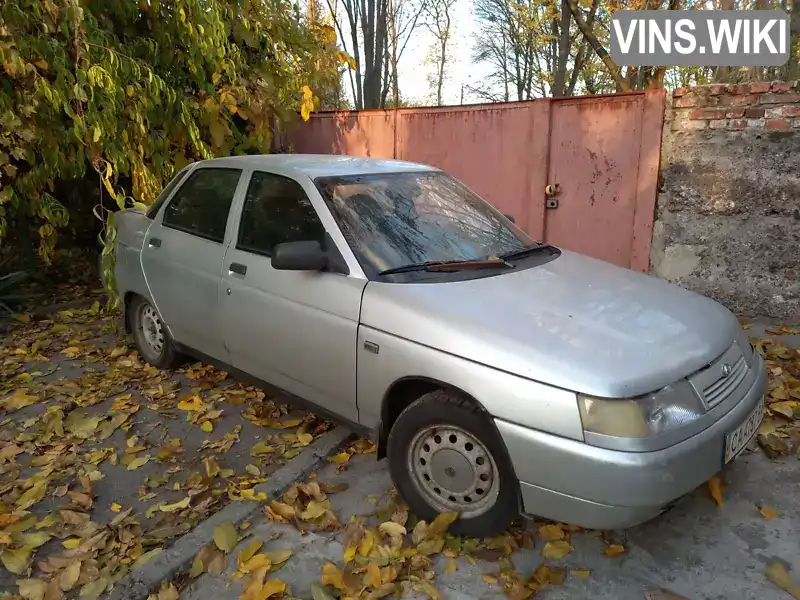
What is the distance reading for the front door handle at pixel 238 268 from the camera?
357 cm

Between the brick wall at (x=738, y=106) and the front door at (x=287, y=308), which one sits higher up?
the brick wall at (x=738, y=106)

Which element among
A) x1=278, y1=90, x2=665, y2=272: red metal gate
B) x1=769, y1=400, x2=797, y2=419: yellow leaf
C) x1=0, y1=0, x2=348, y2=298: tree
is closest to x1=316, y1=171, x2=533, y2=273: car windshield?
x1=769, y1=400, x2=797, y2=419: yellow leaf

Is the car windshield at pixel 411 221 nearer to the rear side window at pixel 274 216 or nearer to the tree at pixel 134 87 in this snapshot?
the rear side window at pixel 274 216

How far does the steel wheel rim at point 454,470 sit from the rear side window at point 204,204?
6.34ft

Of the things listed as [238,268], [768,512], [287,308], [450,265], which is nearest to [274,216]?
[238,268]

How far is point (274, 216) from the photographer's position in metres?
3.56

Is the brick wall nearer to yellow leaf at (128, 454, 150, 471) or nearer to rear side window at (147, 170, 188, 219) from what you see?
rear side window at (147, 170, 188, 219)

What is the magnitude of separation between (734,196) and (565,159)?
5.39ft

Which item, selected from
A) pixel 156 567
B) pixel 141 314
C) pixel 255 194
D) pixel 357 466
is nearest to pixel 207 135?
pixel 141 314

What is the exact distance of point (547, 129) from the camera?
6.38 metres

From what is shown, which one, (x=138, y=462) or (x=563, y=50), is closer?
(x=138, y=462)

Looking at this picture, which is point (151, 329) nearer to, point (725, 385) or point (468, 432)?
point (468, 432)

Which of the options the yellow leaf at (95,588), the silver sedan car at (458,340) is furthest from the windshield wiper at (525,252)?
the yellow leaf at (95,588)

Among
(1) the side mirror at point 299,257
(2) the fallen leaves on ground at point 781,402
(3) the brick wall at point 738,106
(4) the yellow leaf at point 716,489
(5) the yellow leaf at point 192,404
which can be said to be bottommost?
→ (5) the yellow leaf at point 192,404
